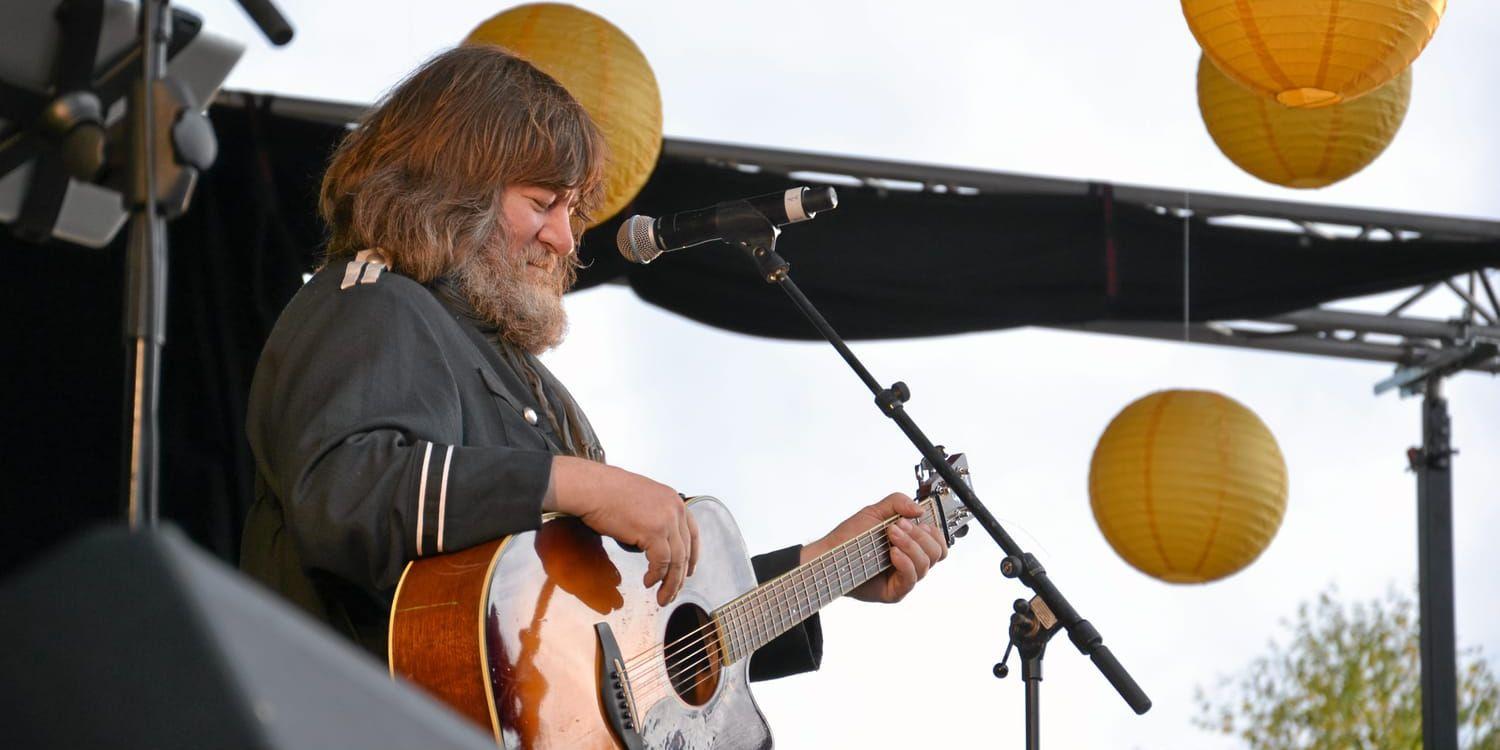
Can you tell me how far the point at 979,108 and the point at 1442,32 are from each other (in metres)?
2.43

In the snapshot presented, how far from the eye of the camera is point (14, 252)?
505 cm

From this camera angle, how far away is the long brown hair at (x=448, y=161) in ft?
8.46

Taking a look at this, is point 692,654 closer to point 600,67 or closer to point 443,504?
point 443,504

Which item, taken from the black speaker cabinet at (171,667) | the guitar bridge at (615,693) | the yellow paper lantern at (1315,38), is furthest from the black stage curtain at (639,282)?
the black speaker cabinet at (171,667)

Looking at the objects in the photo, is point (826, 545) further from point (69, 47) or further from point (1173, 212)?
point (1173, 212)

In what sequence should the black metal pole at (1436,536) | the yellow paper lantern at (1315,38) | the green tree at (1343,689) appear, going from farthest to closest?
the green tree at (1343,689), the black metal pole at (1436,536), the yellow paper lantern at (1315,38)

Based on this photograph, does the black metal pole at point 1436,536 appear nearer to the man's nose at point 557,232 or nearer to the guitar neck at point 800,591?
the guitar neck at point 800,591

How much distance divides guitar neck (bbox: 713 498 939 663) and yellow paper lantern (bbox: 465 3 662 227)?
1.71 meters

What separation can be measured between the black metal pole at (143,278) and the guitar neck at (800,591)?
115 centimetres

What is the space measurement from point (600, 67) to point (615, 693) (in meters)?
2.49

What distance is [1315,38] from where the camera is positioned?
380 cm

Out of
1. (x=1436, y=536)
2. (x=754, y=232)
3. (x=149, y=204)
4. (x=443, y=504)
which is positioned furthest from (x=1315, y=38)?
(x=1436, y=536)

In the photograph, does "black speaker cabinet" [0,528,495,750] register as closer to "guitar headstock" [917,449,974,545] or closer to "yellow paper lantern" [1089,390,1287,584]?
"guitar headstock" [917,449,974,545]

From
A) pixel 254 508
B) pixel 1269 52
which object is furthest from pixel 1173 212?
pixel 254 508
